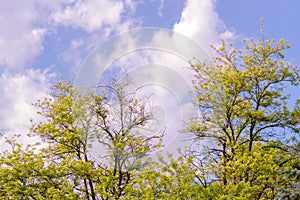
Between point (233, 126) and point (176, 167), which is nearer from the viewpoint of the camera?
point (176, 167)

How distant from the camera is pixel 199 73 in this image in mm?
20547

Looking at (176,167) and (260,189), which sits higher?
(176,167)

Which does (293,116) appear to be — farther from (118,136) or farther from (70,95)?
(70,95)

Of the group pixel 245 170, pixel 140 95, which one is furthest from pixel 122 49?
pixel 245 170

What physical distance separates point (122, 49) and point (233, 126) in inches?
227

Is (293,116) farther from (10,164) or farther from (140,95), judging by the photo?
(10,164)

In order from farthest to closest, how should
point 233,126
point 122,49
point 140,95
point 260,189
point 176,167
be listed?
point 140,95, point 233,126, point 122,49, point 260,189, point 176,167

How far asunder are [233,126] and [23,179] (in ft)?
29.7

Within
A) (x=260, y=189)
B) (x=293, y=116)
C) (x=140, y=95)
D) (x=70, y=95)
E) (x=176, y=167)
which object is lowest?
(x=260, y=189)

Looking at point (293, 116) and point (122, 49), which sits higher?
point (122, 49)

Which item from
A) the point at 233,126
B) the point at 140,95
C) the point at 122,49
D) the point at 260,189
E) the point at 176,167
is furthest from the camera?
the point at 140,95

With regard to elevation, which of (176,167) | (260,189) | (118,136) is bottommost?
(260,189)

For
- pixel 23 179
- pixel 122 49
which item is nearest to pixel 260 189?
pixel 122 49

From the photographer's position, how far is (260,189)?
664 inches
